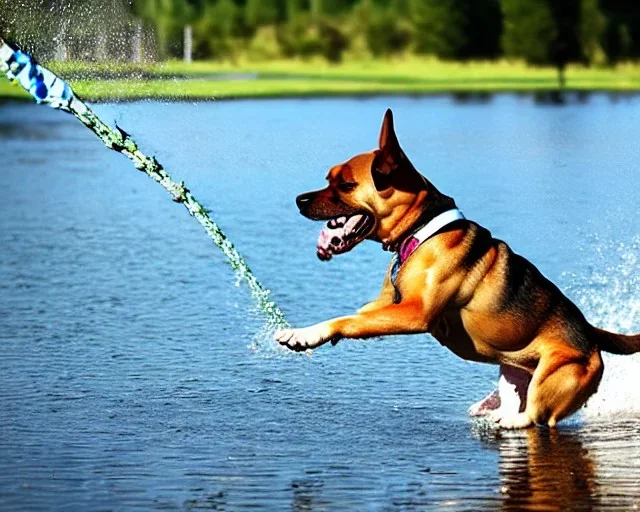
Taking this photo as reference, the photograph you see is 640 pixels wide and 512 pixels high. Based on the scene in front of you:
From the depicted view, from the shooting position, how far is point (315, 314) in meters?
12.5

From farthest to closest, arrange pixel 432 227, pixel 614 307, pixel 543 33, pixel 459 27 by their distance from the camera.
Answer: pixel 459 27, pixel 543 33, pixel 614 307, pixel 432 227

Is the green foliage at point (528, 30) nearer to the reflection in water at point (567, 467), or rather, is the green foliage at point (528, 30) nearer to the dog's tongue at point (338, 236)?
the reflection in water at point (567, 467)

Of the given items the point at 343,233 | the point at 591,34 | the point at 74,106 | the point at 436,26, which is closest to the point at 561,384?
the point at 343,233

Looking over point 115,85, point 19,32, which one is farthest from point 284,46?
point 19,32

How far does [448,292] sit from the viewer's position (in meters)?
8.49

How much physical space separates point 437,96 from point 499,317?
3548cm

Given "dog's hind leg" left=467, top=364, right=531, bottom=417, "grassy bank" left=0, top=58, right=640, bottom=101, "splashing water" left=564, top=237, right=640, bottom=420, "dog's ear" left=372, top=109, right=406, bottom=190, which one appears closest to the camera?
"dog's ear" left=372, top=109, right=406, bottom=190

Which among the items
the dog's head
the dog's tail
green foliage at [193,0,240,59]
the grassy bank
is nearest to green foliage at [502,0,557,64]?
the grassy bank

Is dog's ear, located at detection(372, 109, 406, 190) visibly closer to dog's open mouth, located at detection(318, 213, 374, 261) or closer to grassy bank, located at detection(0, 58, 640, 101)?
dog's open mouth, located at detection(318, 213, 374, 261)

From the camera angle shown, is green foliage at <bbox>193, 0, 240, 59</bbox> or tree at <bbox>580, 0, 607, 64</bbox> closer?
green foliage at <bbox>193, 0, 240, 59</bbox>

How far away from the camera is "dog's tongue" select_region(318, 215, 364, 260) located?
8.57m

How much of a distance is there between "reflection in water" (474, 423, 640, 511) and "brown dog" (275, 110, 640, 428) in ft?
0.53

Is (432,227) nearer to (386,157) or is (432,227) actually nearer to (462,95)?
(386,157)

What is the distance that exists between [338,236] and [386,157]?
47cm
